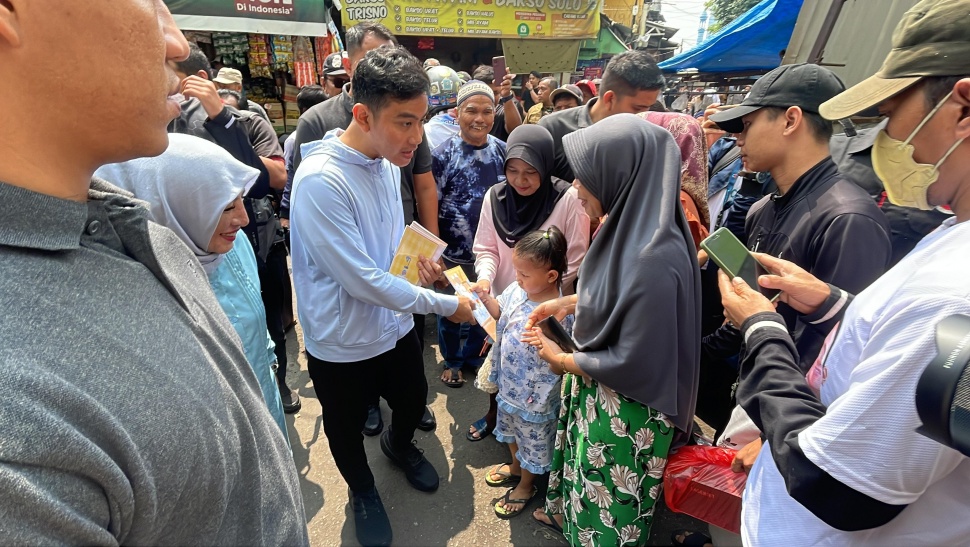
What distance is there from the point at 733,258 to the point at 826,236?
413 mm

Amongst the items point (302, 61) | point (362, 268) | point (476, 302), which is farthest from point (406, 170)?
point (302, 61)

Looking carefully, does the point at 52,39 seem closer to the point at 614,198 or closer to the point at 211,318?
the point at 211,318

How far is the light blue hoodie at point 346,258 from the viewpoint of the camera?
1.71m

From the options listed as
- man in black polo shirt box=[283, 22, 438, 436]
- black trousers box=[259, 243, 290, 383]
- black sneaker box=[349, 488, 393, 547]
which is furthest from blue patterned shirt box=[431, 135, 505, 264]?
black sneaker box=[349, 488, 393, 547]

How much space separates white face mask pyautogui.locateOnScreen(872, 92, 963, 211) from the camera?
3.33 ft

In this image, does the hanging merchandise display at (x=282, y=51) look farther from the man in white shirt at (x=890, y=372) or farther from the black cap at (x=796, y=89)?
the man in white shirt at (x=890, y=372)

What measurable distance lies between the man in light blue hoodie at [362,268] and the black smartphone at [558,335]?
1.35 feet

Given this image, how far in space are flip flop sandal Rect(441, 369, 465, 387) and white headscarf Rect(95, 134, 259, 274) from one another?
85.4 inches

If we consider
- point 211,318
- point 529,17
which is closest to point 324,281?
point 211,318

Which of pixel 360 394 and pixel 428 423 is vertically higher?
pixel 360 394

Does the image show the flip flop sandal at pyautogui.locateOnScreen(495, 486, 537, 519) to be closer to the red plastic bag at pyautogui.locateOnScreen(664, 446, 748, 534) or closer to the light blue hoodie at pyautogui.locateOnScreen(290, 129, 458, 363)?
the red plastic bag at pyautogui.locateOnScreen(664, 446, 748, 534)

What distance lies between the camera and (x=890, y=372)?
79 cm

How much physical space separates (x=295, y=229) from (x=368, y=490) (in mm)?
1370

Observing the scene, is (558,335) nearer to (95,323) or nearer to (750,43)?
(95,323)
